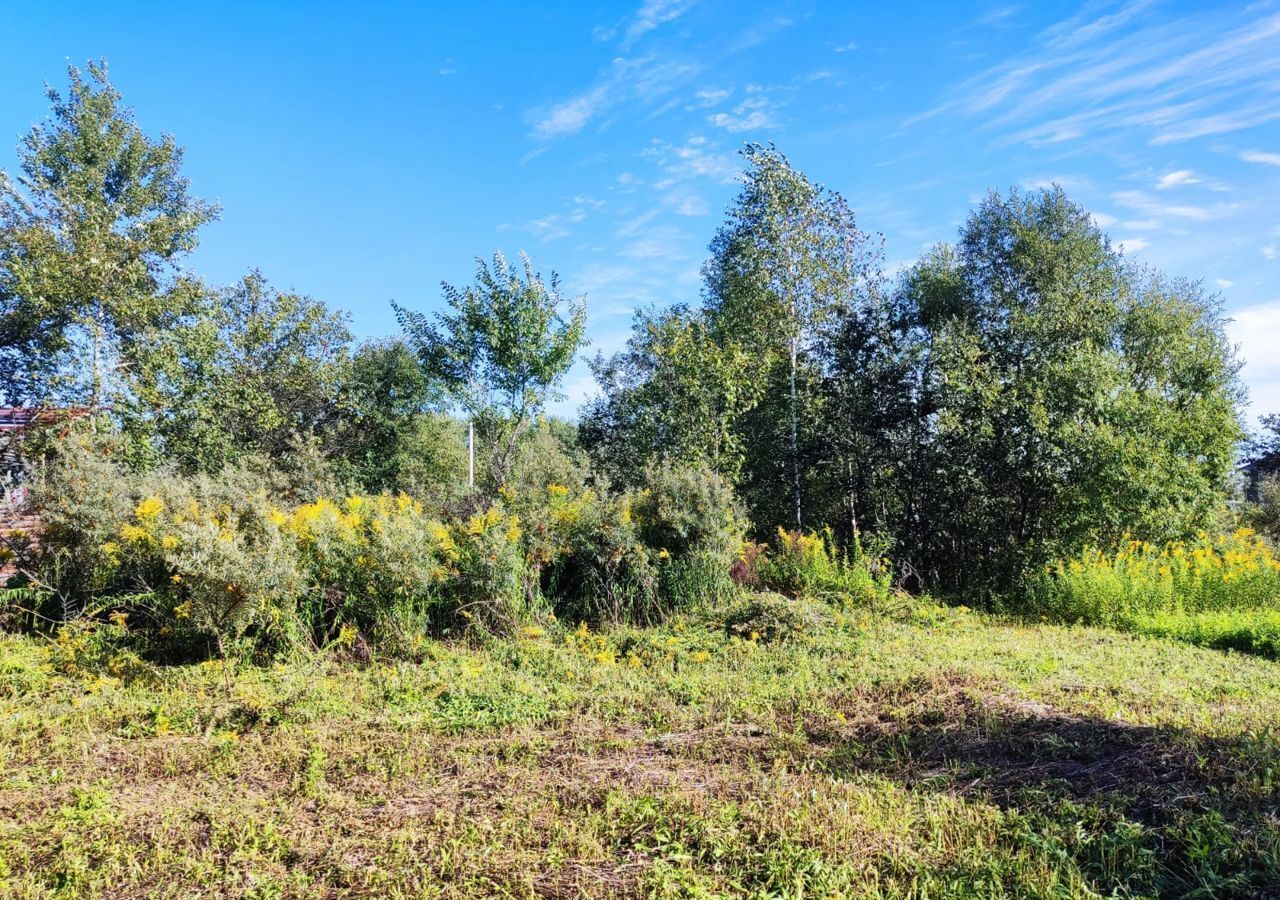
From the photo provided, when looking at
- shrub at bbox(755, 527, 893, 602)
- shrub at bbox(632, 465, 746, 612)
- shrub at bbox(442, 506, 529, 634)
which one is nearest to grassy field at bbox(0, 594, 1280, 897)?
shrub at bbox(442, 506, 529, 634)

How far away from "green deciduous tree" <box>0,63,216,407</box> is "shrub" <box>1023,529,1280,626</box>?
1478 centimetres

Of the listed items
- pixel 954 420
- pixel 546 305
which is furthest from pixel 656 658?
pixel 546 305

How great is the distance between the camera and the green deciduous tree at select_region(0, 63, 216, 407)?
11805mm

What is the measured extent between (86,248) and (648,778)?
13692 mm

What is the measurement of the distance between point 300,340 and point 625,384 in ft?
27.7

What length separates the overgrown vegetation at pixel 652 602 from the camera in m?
2.84

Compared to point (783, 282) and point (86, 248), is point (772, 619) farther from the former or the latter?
point (86, 248)

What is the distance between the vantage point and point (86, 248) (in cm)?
1188

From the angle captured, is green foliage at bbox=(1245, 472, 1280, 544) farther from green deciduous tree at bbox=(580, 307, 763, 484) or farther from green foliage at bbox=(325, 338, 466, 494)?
green foliage at bbox=(325, 338, 466, 494)

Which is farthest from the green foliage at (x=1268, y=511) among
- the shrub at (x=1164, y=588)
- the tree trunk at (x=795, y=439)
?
the tree trunk at (x=795, y=439)

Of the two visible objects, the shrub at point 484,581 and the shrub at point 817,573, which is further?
the shrub at point 817,573

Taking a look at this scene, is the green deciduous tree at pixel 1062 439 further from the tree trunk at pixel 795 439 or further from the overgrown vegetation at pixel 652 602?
the tree trunk at pixel 795 439

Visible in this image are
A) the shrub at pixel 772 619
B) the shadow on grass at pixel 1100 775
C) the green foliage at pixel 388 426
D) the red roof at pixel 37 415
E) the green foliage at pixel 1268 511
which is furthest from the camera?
the green foliage at pixel 388 426

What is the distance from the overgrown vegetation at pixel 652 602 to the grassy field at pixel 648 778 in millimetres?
23
